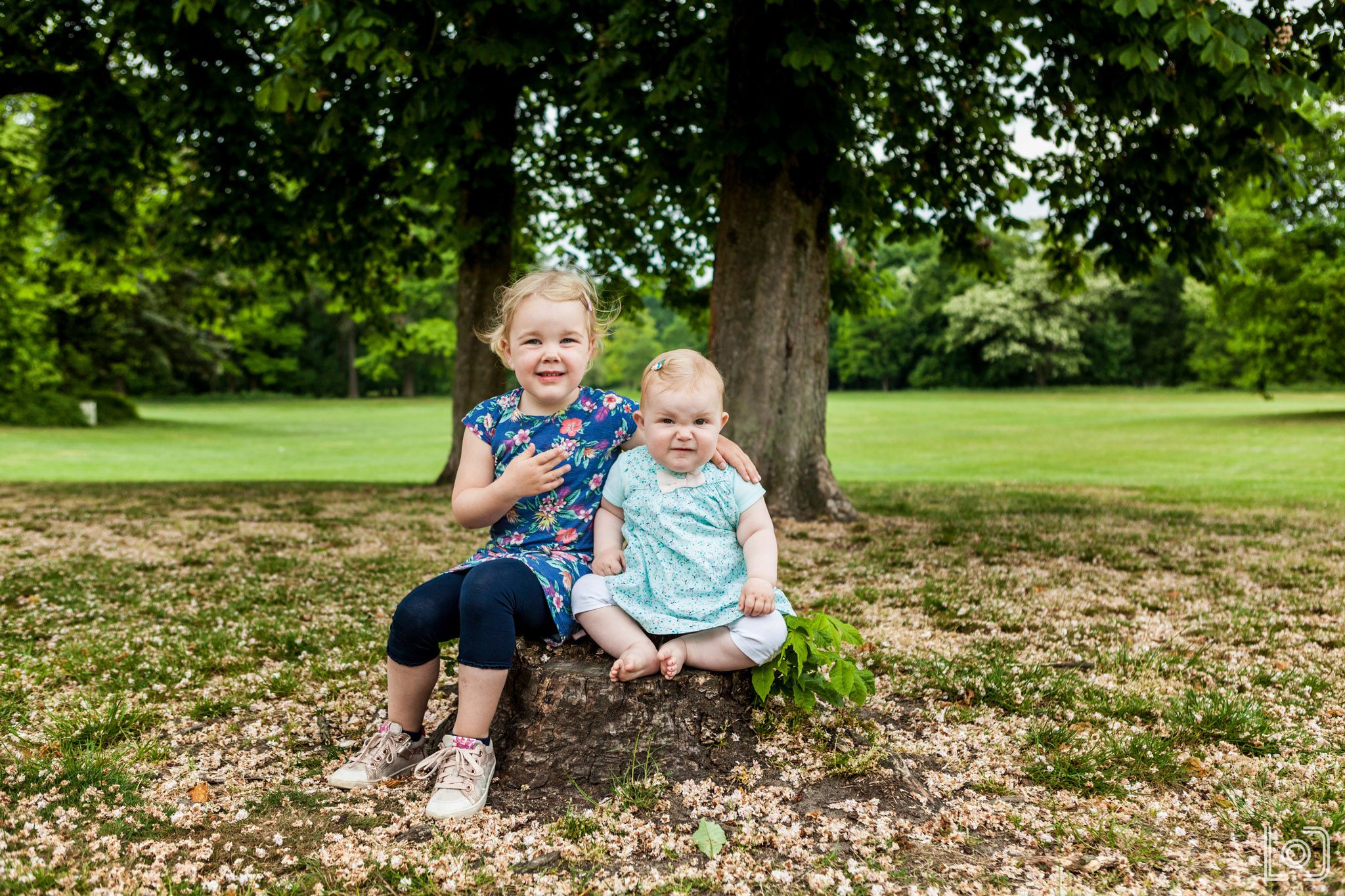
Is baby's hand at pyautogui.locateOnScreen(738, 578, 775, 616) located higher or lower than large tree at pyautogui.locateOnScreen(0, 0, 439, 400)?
lower

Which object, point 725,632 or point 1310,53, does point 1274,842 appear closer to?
point 725,632

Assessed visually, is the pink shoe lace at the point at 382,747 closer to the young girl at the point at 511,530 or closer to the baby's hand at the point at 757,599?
the young girl at the point at 511,530

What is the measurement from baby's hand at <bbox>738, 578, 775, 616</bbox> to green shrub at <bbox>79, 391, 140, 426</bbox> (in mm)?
42938

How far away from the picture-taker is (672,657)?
11.9 ft

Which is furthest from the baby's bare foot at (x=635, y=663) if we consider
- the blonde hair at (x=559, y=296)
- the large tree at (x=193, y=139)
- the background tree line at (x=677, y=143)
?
the large tree at (x=193, y=139)

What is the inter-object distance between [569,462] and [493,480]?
342 mm

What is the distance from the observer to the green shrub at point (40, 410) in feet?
118

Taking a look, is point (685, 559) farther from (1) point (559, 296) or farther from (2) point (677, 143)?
(2) point (677, 143)

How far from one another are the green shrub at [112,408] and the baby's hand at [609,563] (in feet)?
139

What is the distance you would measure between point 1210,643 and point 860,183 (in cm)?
601

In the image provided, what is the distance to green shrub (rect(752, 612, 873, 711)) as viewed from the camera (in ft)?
12.2

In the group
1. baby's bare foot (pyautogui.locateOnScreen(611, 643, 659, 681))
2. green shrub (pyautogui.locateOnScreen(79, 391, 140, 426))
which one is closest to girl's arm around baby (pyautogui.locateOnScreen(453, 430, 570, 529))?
baby's bare foot (pyautogui.locateOnScreen(611, 643, 659, 681))

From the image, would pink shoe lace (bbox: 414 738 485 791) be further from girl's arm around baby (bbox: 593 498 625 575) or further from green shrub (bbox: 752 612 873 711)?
green shrub (bbox: 752 612 873 711)

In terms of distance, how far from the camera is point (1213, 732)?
417 cm
